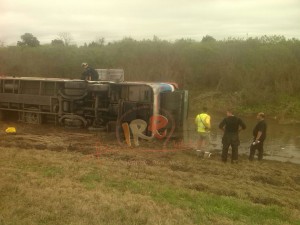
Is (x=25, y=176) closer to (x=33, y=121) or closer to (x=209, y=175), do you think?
(x=209, y=175)

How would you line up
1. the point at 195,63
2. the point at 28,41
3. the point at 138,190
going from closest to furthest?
1. the point at 138,190
2. the point at 195,63
3. the point at 28,41

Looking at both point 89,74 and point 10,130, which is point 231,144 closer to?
point 89,74

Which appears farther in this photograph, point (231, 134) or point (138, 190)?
point (231, 134)

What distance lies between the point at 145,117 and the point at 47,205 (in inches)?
335

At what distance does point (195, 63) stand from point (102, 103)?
20984 mm

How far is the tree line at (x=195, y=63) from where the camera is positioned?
97.4 feet

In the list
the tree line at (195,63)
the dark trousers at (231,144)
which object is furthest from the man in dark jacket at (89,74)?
the tree line at (195,63)

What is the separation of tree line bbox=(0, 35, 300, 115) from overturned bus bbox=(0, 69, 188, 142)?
13.9 meters

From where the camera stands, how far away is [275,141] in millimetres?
18328

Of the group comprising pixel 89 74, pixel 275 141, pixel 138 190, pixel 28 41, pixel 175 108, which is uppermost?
pixel 28 41

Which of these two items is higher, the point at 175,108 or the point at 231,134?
the point at 175,108

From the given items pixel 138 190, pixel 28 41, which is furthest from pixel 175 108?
pixel 28 41

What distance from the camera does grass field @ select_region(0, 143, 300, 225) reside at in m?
6.40

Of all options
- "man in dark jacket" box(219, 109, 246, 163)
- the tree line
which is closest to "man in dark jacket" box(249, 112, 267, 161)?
"man in dark jacket" box(219, 109, 246, 163)
